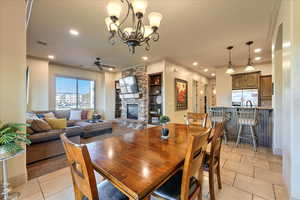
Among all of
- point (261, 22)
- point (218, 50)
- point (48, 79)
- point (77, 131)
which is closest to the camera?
point (261, 22)

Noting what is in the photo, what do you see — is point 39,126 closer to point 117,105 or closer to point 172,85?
point 172,85

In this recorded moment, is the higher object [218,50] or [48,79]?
[218,50]

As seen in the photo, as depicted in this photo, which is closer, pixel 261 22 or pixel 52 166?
pixel 52 166

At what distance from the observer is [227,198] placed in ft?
5.49

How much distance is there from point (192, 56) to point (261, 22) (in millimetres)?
2228

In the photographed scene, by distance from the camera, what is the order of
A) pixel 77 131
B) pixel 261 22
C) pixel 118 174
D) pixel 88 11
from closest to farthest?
pixel 118 174, pixel 88 11, pixel 261 22, pixel 77 131

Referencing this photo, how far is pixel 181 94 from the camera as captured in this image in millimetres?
6098

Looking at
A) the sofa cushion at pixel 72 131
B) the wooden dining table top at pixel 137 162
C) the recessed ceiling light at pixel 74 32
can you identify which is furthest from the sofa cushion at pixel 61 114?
the wooden dining table top at pixel 137 162

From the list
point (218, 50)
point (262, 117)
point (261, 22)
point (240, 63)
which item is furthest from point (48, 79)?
point (240, 63)

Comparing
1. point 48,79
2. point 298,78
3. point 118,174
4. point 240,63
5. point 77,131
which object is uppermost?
point 240,63

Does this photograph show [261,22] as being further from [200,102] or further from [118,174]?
[200,102]

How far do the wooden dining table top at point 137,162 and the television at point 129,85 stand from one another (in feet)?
15.0

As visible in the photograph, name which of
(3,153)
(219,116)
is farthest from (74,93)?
(219,116)

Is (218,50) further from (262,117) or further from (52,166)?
(52,166)
